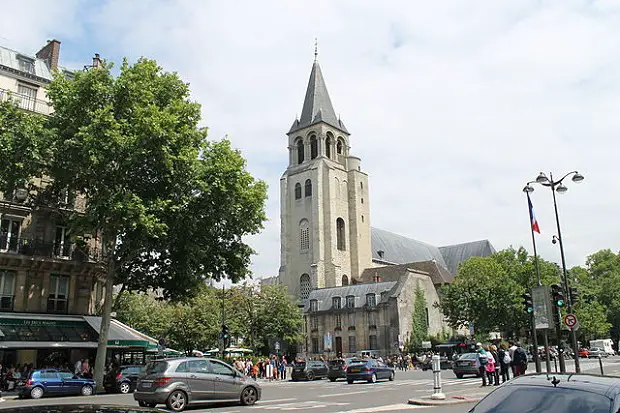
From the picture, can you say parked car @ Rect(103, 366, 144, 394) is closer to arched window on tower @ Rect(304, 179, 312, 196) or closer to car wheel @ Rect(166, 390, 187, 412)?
car wheel @ Rect(166, 390, 187, 412)

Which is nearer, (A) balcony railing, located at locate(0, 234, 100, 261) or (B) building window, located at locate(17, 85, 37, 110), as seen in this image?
(A) balcony railing, located at locate(0, 234, 100, 261)

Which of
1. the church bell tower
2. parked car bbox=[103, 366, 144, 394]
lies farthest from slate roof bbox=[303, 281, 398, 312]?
parked car bbox=[103, 366, 144, 394]

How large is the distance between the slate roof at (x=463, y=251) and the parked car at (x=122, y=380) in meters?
72.4

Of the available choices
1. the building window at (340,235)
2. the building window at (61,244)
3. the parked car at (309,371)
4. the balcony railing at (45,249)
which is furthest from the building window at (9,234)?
the building window at (340,235)

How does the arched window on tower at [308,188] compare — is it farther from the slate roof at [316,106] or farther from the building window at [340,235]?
the slate roof at [316,106]

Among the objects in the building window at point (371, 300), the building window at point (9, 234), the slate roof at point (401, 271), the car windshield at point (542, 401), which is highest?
the slate roof at point (401, 271)

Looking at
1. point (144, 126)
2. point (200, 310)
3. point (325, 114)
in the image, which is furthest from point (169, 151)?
point (325, 114)

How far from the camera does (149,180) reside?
26.5m

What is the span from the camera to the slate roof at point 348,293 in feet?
203

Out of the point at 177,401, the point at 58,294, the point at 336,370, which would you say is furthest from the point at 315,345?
the point at 177,401

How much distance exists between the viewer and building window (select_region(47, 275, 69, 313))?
28.4 m

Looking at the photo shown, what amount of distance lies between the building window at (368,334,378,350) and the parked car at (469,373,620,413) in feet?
181

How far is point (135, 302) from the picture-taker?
63125mm

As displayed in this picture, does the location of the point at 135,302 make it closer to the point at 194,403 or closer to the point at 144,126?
the point at 144,126
